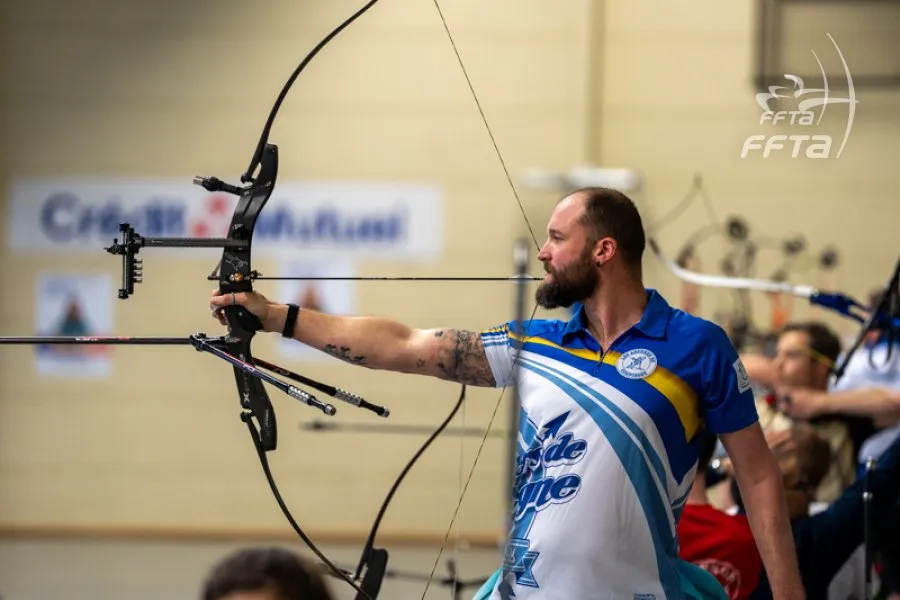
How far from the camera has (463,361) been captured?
2.27 meters

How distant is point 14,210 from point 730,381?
5580mm

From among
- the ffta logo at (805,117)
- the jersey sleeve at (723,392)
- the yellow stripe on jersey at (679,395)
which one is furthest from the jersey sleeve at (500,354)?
the ffta logo at (805,117)

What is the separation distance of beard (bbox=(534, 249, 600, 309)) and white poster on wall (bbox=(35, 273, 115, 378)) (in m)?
5.00

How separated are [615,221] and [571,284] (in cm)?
13

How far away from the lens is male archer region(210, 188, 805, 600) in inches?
81.0

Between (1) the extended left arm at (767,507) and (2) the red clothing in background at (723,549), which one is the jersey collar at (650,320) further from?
(2) the red clothing in background at (723,549)

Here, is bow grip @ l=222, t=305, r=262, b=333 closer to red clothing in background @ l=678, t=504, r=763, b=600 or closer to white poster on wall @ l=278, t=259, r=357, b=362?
red clothing in background @ l=678, t=504, r=763, b=600

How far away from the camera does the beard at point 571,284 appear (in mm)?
2178

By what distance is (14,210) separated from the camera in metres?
6.89

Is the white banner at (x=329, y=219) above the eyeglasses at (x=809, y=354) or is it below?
above

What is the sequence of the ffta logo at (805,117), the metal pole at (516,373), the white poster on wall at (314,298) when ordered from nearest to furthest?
the metal pole at (516,373) → the ffta logo at (805,117) → the white poster on wall at (314,298)

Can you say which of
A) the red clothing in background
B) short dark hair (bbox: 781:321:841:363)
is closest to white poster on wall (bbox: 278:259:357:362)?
short dark hair (bbox: 781:321:841:363)

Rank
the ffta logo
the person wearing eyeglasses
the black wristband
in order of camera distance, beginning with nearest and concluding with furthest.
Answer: the black wristband, the ffta logo, the person wearing eyeglasses

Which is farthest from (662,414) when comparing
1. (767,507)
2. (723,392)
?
(767,507)
